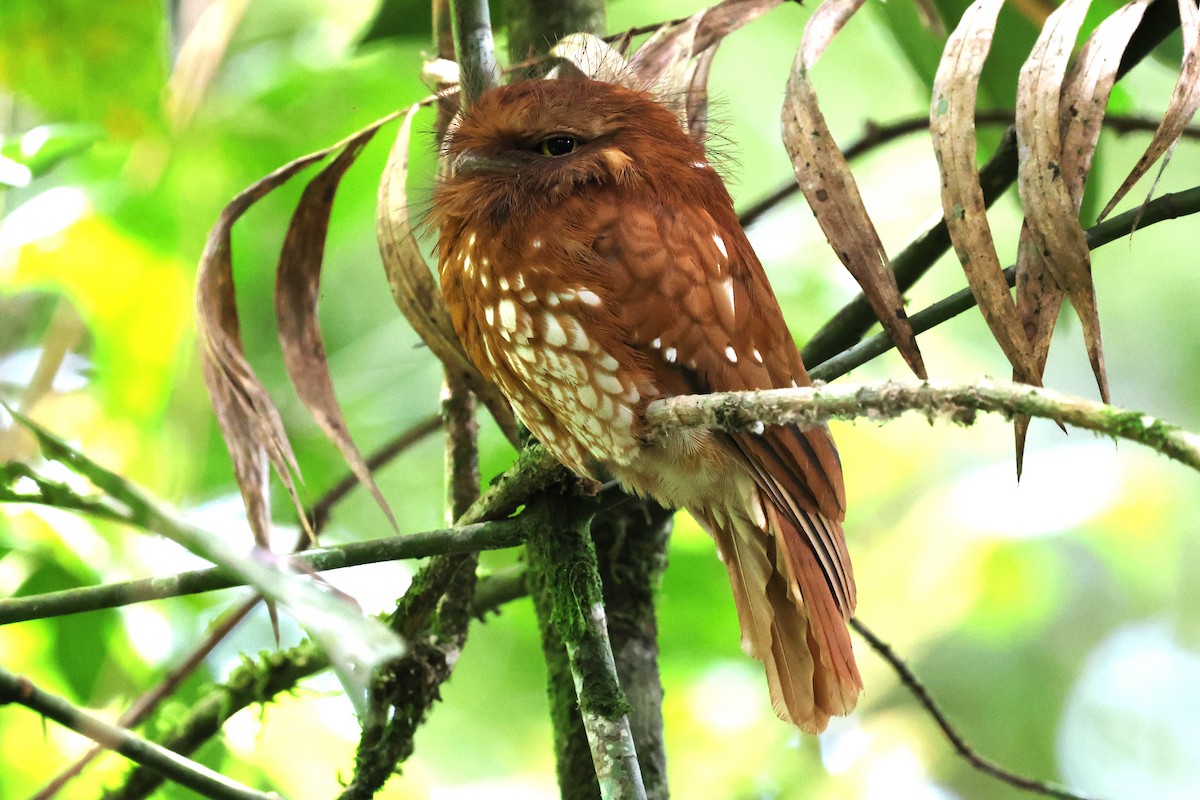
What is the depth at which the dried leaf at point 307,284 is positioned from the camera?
2.01 meters

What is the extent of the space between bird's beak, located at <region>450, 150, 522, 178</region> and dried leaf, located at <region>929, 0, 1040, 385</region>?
29.5 inches

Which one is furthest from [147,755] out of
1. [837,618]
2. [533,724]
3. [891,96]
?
[891,96]

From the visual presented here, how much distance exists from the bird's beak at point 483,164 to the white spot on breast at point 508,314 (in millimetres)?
256

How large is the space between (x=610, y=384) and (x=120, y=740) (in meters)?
0.87

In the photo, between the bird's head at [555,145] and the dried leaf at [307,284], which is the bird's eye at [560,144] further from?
the dried leaf at [307,284]

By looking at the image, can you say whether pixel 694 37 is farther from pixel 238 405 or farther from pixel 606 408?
pixel 238 405

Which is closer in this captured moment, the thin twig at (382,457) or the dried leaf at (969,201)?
the dried leaf at (969,201)

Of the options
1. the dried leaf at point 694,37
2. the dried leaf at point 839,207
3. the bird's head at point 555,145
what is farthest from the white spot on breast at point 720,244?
the dried leaf at point 694,37

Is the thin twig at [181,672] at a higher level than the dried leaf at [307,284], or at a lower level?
lower

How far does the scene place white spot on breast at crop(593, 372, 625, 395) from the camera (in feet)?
5.82

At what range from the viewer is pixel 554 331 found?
1.81 m

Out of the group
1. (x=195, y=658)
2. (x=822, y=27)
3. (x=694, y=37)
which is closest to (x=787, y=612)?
(x=822, y=27)

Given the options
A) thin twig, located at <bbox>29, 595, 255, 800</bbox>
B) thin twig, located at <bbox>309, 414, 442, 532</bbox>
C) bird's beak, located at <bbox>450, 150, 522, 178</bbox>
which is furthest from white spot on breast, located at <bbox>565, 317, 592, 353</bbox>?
thin twig, located at <bbox>309, 414, 442, 532</bbox>

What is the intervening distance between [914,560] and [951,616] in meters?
0.27
